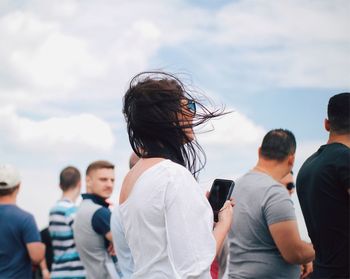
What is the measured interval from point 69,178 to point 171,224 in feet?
16.3

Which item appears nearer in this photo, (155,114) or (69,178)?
(155,114)

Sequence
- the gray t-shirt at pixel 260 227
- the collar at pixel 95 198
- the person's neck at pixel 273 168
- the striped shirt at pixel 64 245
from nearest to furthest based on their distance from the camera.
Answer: the gray t-shirt at pixel 260 227, the person's neck at pixel 273 168, the collar at pixel 95 198, the striped shirt at pixel 64 245

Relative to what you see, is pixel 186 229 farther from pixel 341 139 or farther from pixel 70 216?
pixel 70 216

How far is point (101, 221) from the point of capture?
5500 mm

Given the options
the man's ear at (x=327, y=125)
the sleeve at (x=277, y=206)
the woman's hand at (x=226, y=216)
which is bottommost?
the sleeve at (x=277, y=206)

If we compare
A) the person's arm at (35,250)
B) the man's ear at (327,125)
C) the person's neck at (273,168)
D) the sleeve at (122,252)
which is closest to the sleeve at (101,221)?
the person's arm at (35,250)

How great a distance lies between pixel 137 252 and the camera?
2355 mm

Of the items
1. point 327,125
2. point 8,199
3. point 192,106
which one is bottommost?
point 8,199

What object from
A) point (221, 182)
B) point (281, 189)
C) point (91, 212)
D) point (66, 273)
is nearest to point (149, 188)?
point (221, 182)

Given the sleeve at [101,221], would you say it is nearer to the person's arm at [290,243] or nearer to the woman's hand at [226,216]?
the person's arm at [290,243]

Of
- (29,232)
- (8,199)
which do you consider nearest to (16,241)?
(29,232)

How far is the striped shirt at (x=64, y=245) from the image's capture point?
6.10 meters

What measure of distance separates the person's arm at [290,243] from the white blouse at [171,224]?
76.8 inches

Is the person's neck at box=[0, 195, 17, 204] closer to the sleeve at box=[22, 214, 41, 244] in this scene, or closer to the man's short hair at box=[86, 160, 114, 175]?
the sleeve at box=[22, 214, 41, 244]
